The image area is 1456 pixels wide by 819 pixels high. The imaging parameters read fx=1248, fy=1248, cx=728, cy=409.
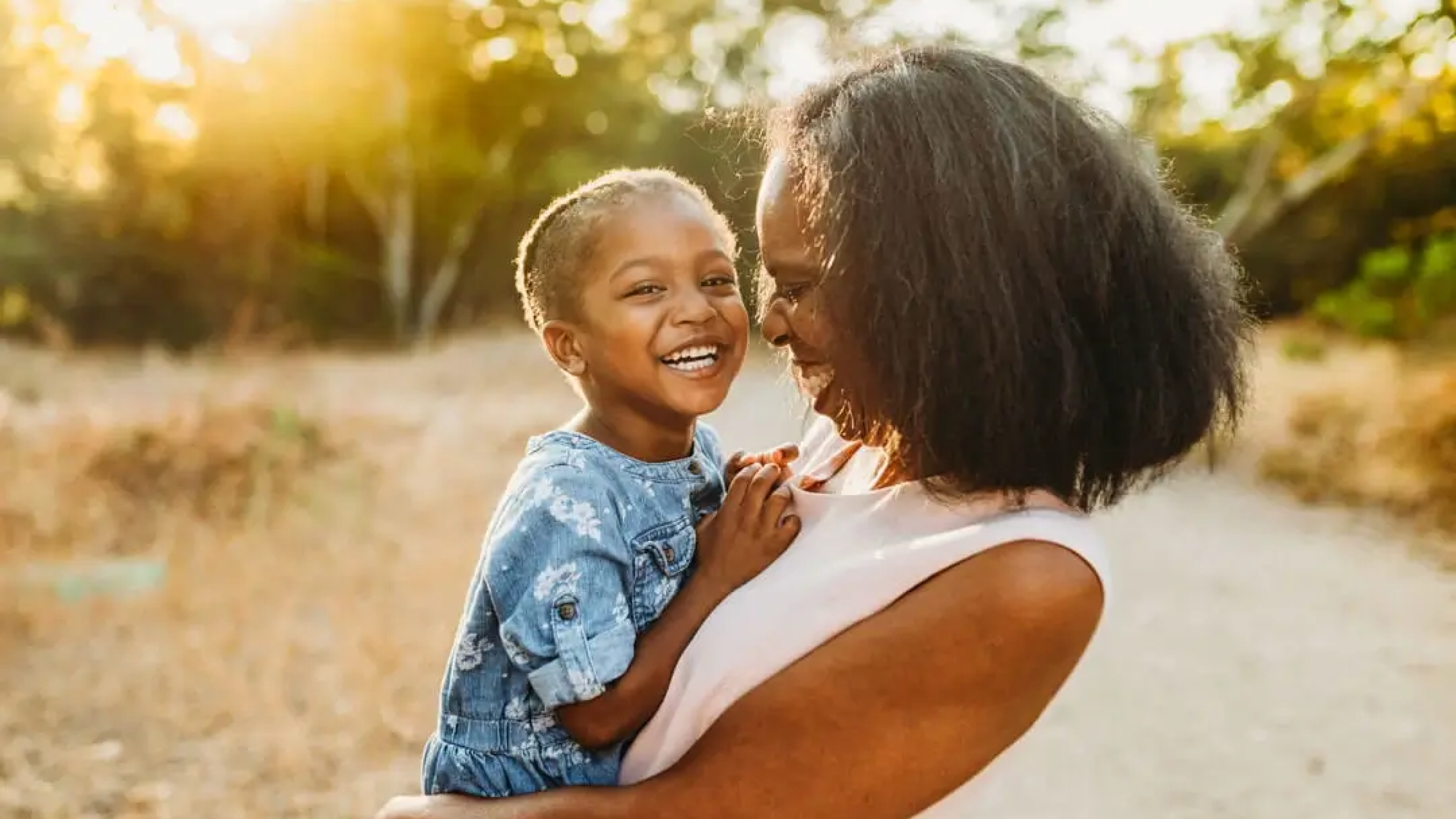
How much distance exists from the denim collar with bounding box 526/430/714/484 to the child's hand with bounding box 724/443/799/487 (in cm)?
9

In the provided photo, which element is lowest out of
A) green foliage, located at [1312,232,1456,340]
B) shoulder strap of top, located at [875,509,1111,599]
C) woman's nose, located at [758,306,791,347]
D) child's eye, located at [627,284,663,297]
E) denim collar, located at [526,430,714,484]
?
green foliage, located at [1312,232,1456,340]

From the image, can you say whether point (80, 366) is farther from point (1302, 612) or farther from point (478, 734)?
point (478, 734)

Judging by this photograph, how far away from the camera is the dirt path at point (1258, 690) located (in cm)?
419

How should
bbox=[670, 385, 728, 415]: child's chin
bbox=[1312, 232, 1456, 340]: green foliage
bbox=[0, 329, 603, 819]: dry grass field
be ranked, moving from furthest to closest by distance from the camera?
bbox=[1312, 232, 1456, 340]: green foliage
bbox=[0, 329, 603, 819]: dry grass field
bbox=[670, 385, 728, 415]: child's chin

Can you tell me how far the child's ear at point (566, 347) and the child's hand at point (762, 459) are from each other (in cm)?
30

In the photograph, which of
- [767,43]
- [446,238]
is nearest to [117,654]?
[767,43]

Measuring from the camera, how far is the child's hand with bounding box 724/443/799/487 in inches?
80.8

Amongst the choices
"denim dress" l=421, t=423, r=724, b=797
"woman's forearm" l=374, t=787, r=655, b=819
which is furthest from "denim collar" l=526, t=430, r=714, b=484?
"woman's forearm" l=374, t=787, r=655, b=819

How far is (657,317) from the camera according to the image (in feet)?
6.28

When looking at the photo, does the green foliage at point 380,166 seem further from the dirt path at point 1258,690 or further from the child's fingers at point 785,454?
the child's fingers at point 785,454

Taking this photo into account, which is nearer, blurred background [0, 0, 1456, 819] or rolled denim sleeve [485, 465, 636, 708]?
rolled denim sleeve [485, 465, 636, 708]

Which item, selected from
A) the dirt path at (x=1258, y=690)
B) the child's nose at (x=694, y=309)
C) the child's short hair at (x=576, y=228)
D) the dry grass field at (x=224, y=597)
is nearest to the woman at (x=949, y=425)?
the child's nose at (x=694, y=309)

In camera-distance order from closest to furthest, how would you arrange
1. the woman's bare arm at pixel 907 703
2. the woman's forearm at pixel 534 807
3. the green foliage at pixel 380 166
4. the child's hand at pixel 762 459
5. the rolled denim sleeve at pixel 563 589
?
the woman's bare arm at pixel 907 703 → the woman's forearm at pixel 534 807 → the rolled denim sleeve at pixel 563 589 → the child's hand at pixel 762 459 → the green foliage at pixel 380 166

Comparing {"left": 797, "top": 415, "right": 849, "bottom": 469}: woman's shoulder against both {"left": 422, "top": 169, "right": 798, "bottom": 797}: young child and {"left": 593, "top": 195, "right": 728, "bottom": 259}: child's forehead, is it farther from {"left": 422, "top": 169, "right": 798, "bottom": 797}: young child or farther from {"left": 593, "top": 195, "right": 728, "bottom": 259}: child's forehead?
{"left": 593, "top": 195, "right": 728, "bottom": 259}: child's forehead
